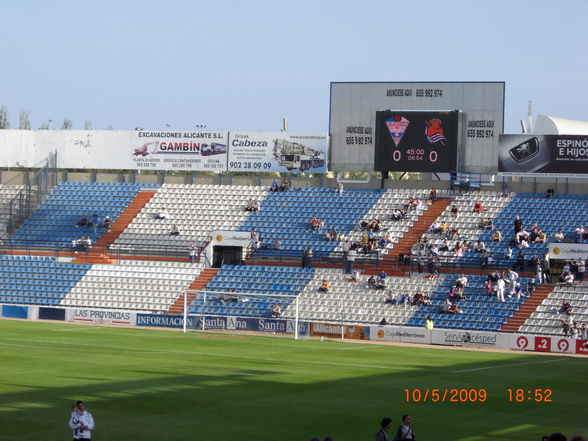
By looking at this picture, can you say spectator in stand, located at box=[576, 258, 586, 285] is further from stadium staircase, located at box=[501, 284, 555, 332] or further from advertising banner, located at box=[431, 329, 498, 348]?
advertising banner, located at box=[431, 329, 498, 348]

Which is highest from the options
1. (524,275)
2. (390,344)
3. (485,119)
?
(485,119)

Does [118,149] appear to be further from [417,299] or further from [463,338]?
[463,338]

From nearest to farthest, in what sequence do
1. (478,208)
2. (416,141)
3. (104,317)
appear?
(104,317), (478,208), (416,141)

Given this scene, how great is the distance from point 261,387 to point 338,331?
64.7 feet

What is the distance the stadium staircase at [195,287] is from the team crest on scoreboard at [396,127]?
14094 mm

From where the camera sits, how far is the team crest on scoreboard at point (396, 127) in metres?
64.6

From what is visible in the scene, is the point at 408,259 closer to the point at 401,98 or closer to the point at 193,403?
the point at 401,98

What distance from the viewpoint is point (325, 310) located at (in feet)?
187

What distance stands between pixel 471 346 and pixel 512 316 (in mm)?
3727

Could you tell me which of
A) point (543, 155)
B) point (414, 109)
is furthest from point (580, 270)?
point (414, 109)

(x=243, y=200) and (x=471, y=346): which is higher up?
(x=243, y=200)

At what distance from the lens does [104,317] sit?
193 feet

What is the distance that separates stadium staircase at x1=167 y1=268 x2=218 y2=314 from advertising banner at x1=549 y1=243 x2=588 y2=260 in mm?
20290

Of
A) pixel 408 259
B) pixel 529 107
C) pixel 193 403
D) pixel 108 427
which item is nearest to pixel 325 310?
pixel 408 259
